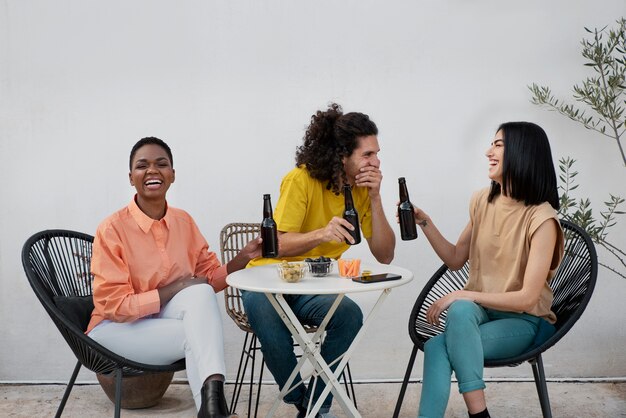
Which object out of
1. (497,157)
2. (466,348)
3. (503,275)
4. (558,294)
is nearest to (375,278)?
(466,348)

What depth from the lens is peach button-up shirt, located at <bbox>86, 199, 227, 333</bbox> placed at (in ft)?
8.25

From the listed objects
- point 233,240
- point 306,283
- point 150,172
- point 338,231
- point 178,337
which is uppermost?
point 150,172

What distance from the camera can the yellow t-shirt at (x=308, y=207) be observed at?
2.85m

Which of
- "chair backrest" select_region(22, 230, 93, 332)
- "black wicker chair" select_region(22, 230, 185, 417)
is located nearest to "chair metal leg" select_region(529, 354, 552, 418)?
"black wicker chair" select_region(22, 230, 185, 417)

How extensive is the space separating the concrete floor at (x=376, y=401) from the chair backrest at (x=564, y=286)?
0.69 m

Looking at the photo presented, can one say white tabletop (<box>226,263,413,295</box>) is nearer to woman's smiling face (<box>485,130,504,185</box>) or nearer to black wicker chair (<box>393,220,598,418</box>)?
black wicker chair (<box>393,220,598,418</box>)

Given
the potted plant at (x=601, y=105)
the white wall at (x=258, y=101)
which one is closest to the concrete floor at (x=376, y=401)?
the white wall at (x=258, y=101)

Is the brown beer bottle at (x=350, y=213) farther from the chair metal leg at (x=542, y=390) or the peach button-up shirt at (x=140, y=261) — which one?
the chair metal leg at (x=542, y=390)

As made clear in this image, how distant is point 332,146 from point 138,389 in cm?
147

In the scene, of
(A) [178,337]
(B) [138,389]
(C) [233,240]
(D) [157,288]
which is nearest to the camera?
(A) [178,337]

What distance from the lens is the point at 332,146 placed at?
293 cm

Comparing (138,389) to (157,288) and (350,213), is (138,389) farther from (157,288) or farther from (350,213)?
(350,213)

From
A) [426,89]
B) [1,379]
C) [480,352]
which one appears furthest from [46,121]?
[480,352]

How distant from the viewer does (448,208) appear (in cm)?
380
